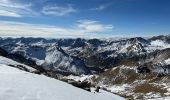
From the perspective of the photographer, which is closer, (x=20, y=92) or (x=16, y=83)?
(x=20, y=92)

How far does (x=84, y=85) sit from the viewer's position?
6019cm

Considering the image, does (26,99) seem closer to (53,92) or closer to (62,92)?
(53,92)

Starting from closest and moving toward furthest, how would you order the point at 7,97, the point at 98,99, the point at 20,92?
the point at 7,97 → the point at 20,92 → the point at 98,99

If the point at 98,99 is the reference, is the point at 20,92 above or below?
above

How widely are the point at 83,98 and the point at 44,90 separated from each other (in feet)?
17.6

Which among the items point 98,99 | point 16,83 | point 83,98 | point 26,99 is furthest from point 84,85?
point 26,99

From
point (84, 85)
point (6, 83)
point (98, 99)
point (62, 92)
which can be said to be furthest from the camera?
point (84, 85)

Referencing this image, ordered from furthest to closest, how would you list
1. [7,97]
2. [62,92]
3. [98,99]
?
1. [98,99]
2. [62,92]
3. [7,97]

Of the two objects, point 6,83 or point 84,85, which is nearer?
point 6,83

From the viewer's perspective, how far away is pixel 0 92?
26766 mm

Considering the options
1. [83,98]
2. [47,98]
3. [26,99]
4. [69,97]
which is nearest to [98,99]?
[83,98]

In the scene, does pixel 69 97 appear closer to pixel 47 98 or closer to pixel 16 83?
pixel 47 98

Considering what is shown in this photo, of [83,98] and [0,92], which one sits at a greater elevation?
[0,92]

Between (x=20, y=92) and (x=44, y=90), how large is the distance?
3917 mm
